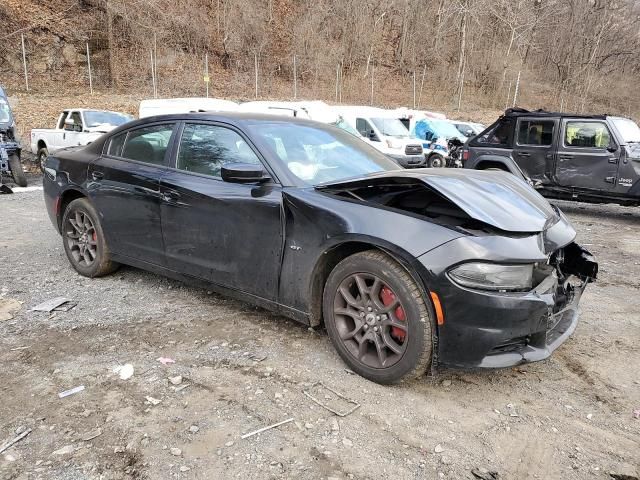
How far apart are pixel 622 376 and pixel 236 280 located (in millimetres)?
2591

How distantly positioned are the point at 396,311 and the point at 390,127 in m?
14.3

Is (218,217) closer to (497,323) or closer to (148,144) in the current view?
(148,144)

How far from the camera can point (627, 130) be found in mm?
8719

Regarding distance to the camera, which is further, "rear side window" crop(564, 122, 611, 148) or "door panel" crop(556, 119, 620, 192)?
"rear side window" crop(564, 122, 611, 148)

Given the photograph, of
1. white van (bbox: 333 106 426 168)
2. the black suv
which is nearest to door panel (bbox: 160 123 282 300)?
the black suv

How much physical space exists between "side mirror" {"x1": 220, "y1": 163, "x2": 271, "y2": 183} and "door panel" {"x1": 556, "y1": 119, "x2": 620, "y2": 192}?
295 inches

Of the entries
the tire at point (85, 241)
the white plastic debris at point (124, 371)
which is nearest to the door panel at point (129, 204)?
the tire at point (85, 241)

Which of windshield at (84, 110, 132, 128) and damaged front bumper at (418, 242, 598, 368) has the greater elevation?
windshield at (84, 110, 132, 128)

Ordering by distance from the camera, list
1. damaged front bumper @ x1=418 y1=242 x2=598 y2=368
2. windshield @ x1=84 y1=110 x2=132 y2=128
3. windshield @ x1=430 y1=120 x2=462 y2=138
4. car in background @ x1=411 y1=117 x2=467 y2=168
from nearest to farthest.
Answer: damaged front bumper @ x1=418 y1=242 x2=598 y2=368 < windshield @ x1=84 y1=110 x2=132 y2=128 < car in background @ x1=411 y1=117 x2=467 y2=168 < windshield @ x1=430 y1=120 x2=462 y2=138

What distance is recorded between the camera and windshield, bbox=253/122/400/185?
3.50 metres

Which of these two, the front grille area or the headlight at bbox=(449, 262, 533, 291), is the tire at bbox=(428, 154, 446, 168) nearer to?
the front grille area

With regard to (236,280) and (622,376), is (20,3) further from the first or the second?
(622,376)

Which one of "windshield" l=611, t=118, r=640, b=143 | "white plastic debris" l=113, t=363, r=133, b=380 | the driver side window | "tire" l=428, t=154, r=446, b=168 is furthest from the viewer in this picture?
"tire" l=428, t=154, r=446, b=168

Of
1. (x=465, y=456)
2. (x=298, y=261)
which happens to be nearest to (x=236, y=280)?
(x=298, y=261)
